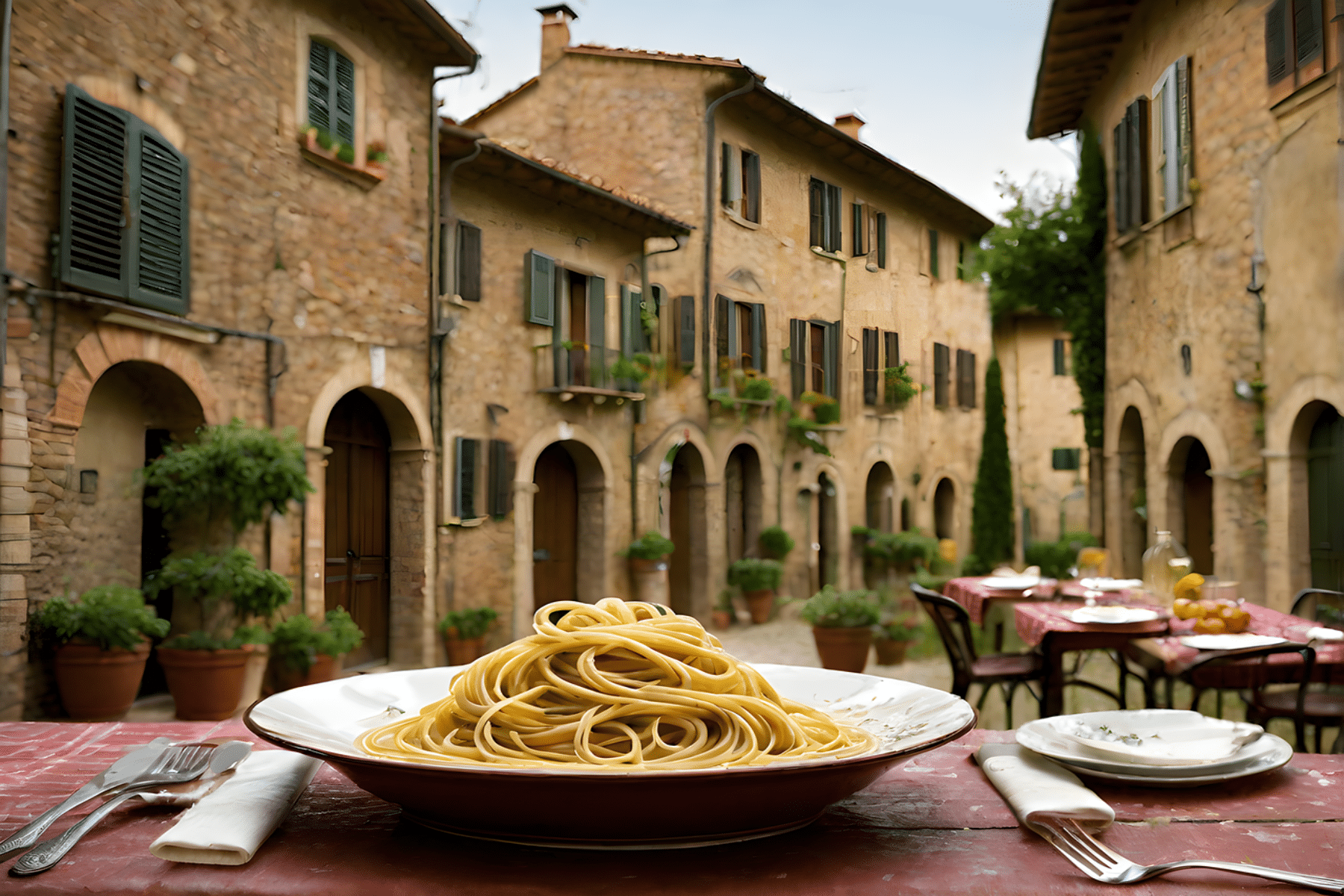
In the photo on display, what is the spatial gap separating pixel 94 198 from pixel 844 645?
17.5 ft

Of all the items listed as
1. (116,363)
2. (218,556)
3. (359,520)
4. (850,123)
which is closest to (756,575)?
(359,520)

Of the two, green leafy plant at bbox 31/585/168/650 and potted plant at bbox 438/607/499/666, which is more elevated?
green leafy plant at bbox 31/585/168/650

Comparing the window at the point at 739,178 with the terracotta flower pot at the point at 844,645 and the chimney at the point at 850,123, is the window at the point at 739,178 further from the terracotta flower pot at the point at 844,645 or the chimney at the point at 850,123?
the terracotta flower pot at the point at 844,645

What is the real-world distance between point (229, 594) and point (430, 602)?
2225mm

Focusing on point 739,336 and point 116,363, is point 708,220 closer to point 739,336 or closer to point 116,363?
point 739,336

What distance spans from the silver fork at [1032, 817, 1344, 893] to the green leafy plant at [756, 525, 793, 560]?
9.66m

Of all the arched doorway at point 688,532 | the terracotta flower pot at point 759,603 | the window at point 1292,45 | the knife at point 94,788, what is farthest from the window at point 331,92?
the knife at point 94,788

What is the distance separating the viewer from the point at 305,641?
571cm

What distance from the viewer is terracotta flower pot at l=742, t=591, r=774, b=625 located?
393 inches

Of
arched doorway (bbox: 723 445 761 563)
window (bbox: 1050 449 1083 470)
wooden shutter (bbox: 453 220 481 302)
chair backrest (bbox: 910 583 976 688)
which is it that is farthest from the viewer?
window (bbox: 1050 449 1083 470)

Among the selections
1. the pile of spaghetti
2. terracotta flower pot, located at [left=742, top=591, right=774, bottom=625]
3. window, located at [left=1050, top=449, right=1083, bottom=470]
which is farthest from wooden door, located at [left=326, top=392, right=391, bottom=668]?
window, located at [left=1050, top=449, right=1083, bottom=470]

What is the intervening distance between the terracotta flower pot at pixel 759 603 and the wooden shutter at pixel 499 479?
2.92 metres

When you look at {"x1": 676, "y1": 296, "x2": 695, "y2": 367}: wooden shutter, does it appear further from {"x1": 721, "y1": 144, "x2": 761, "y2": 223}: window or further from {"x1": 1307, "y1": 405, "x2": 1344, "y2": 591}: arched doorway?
{"x1": 1307, "y1": 405, "x2": 1344, "y2": 591}: arched doorway

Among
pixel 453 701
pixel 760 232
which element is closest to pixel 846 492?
pixel 760 232
